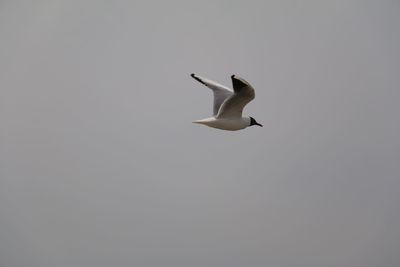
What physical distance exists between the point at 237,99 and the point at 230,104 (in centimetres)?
23

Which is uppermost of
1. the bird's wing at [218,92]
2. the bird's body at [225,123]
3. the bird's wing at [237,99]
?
the bird's wing at [218,92]

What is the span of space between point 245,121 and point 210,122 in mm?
838

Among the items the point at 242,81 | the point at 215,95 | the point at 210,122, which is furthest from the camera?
the point at 215,95

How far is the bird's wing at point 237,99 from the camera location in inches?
A: 378

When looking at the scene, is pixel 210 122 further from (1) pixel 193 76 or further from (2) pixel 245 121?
(1) pixel 193 76

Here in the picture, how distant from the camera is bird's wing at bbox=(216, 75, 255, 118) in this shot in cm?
961

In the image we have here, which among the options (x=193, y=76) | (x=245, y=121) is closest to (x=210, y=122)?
(x=245, y=121)

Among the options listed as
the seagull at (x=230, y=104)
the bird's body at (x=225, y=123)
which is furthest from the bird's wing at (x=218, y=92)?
the bird's body at (x=225, y=123)

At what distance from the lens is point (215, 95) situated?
11.4 meters

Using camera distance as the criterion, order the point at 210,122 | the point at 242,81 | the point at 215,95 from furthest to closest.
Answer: the point at 215,95 → the point at 210,122 → the point at 242,81

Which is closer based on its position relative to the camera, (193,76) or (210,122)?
(210,122)

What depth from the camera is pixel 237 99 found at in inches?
402

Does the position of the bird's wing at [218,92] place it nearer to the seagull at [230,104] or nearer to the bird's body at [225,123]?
the seagull at [230,104]

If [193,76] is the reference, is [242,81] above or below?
below
